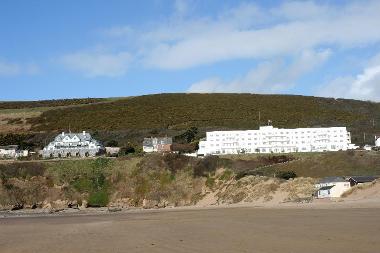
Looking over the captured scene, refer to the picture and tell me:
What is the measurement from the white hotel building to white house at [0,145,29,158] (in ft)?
103

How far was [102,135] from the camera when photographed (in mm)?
108500

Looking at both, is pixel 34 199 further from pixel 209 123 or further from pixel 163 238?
pixel 209 123

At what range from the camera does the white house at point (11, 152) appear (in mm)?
92287

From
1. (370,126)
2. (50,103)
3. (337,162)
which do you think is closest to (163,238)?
(337,162)

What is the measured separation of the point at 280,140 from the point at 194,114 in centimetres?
3486

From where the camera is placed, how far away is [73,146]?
97.8 metres

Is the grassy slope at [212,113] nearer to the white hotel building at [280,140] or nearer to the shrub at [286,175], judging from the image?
the white hotel building at [280,140]

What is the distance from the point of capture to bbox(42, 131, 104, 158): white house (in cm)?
9469

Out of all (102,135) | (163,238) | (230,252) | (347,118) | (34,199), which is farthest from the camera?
(347,118)

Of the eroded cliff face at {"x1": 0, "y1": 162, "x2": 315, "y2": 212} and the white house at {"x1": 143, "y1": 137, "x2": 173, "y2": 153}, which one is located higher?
the white house at {"x1": 143, "y1": 137, "x2": 173, "y2": 153}

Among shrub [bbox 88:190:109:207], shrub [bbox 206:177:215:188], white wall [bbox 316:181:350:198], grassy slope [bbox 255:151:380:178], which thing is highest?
grassy slope [bbox 255:151:380:178]

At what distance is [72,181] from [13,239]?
4203 cm

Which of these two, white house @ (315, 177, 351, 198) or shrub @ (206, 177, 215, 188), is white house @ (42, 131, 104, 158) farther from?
white house @ (315, 177, 351, 198)

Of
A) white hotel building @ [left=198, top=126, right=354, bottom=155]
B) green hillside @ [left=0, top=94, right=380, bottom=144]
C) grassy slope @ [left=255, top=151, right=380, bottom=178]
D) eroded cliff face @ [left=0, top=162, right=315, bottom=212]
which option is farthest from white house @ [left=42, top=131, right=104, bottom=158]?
grassy slope @ [left=255, top=151, right=380, bottom=178]
